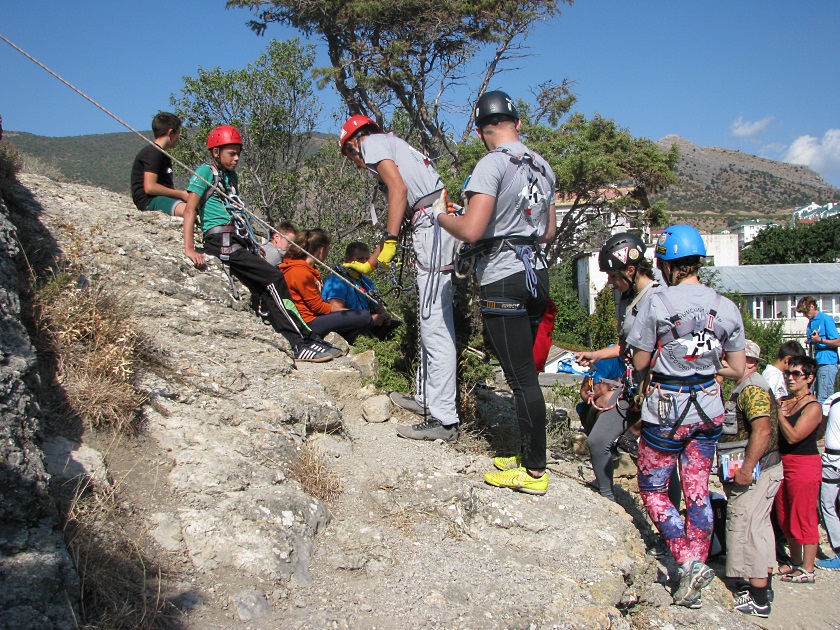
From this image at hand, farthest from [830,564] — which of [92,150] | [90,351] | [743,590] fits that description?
[92,150]

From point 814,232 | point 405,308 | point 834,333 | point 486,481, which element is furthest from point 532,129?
point 814,232

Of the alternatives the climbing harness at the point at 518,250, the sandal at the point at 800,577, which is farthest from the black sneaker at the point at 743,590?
the climbing harness at the point at 518,250

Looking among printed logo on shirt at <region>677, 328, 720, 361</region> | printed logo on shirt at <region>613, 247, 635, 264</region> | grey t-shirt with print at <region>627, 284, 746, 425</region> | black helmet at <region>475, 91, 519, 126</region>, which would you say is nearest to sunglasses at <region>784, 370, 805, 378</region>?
printed logo on shirt at <region>613, 247, 635, 264</region>

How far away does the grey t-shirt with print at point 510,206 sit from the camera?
3.73 metres

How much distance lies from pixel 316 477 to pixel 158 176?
13.6 ft

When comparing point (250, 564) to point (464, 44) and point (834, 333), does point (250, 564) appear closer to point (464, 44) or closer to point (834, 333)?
point (834, 333)

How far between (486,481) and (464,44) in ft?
58.3

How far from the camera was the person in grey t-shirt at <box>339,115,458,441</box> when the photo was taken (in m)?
4.32

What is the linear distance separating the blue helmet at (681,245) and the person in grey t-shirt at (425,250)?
1314 mm

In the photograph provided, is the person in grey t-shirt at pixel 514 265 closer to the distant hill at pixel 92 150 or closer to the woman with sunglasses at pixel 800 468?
the woman with sunglasses at pixel 800 468

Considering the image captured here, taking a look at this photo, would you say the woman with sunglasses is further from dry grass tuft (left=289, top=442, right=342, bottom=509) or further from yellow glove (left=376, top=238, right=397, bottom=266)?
dry grass tuft (left=289, top=442, right=342, bottom=509)

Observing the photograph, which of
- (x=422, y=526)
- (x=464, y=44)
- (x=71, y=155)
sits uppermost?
(x=71, y=155)

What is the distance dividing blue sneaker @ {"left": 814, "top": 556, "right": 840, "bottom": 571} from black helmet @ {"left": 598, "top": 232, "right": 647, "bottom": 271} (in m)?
3.43

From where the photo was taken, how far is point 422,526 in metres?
3.48
